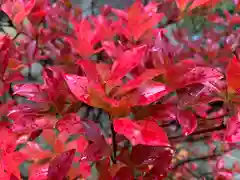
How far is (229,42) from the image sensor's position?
3.35 ft

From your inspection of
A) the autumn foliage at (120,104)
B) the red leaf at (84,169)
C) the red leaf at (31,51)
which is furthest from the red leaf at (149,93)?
the red leaf at (31,51)

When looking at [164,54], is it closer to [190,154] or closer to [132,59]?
[132,59]

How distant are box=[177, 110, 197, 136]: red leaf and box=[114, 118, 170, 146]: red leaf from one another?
0.07m

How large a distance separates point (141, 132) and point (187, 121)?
11cm

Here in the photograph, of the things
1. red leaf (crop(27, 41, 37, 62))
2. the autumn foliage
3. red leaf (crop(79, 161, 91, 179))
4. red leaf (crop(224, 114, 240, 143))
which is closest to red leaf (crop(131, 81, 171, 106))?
the autumn foliage

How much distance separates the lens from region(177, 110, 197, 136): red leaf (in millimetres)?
459

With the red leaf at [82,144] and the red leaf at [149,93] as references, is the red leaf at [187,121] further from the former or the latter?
the red leaf at [82,144]

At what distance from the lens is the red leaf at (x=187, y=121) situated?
0.46 m

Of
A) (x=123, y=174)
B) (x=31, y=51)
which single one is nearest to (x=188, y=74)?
(x=123, y=174)

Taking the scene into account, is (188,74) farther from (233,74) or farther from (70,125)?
(70,125)

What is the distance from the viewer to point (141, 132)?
1.30ft

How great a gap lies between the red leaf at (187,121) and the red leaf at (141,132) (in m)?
0.07

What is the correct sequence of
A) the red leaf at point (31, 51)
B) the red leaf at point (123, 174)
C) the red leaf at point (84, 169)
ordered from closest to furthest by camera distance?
the red leaf at point (123, 174) → the red leaf at point (84, 169) → the red leaf at point (31, 51)

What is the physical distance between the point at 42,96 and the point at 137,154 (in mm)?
182
